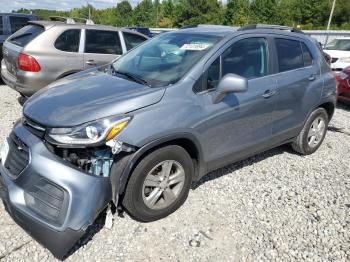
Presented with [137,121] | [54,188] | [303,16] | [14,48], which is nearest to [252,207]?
[137,121]

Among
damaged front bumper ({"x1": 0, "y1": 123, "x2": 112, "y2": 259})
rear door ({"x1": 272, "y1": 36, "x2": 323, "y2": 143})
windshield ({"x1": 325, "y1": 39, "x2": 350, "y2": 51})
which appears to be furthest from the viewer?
windshield ({"x1": 325, "y1": 39, "x2": 350, "y2": 51})

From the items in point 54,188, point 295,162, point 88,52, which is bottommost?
point 295,162

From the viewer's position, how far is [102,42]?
6613mm

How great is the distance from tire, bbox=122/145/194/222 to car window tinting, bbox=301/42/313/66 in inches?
96.0

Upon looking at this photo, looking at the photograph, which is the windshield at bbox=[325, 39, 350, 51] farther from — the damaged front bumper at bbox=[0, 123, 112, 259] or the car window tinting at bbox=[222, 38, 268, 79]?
the damaged front bumper at bbox=[0, 123, 112, 259]

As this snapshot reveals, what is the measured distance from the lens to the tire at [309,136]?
15.5ft

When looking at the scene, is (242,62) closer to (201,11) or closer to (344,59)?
(344,59)

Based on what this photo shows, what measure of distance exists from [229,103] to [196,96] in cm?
42

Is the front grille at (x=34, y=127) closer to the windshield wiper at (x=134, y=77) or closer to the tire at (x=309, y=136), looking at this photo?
the windshield wiper at (x=134, y=77)

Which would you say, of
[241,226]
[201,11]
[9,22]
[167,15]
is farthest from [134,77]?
[167,15]

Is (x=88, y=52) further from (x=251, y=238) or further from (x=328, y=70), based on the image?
(x=251, y=238)

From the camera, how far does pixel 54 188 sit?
2514mm

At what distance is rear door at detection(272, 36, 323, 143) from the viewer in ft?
13.3

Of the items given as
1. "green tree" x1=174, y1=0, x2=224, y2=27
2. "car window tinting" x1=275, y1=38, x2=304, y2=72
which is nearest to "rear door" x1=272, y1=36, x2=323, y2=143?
"car window tinting" x1=275, y1=38, x2=304, y2=72
